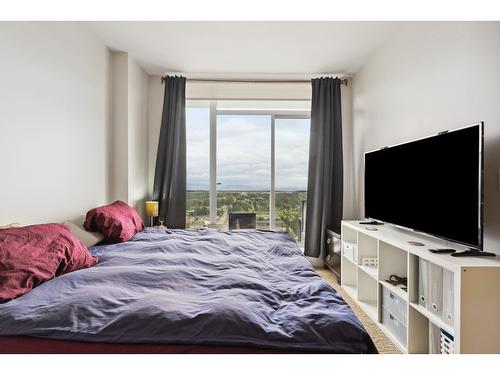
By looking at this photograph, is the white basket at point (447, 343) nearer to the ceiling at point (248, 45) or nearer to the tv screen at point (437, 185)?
the tv screen at point (437, 185)

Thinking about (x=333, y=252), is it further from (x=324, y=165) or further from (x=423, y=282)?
(x=423, y=282)

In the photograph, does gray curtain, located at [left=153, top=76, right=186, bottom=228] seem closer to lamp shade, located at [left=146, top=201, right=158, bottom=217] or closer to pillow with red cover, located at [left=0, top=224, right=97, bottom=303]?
lamp shade, located at [left=146, top=201, right=158, bottom=217]

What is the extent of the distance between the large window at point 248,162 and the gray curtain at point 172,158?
24cm

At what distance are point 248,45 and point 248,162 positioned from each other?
1546 mm

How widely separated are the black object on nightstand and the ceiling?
204 cm

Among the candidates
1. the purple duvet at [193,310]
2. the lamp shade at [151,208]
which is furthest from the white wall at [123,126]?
the purple duvet at [193,310]

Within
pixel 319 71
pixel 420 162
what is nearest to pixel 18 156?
pixel 420 162

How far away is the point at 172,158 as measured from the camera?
3723mm

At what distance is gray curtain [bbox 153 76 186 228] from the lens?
3.70 meters

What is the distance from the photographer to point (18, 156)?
1.87m

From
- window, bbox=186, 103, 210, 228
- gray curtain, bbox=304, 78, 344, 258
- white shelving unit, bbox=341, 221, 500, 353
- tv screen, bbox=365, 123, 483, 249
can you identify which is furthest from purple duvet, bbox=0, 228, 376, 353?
window, bbox=186, 103, 210, 228

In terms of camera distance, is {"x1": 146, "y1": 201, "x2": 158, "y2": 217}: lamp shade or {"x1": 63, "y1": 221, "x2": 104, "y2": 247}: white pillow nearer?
{"x1": 63, "y1": 221, "x2": 104, "y2": 247}: white pillow

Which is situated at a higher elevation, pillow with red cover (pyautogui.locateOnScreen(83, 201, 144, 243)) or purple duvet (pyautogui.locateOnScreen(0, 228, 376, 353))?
pillow with red cover (pyautogui.locateOnScreen(83, 201, 144, 243))

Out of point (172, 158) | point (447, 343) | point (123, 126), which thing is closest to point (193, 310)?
point (447, 343)
